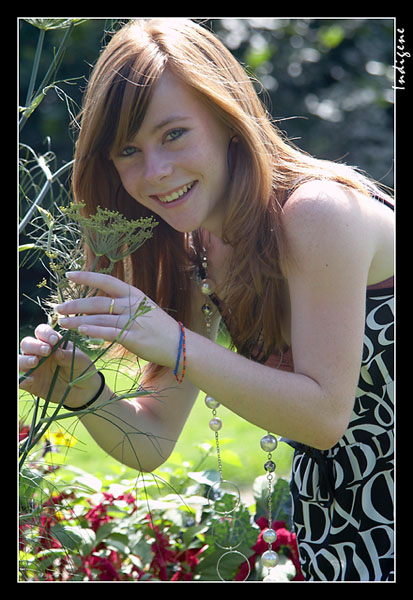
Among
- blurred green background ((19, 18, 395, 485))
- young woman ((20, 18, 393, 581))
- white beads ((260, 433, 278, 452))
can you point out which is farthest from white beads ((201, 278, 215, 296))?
blurred green background ((19, 18, 395, 485))

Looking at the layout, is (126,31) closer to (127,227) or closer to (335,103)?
(127,227)

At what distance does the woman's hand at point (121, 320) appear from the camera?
1.15 meters

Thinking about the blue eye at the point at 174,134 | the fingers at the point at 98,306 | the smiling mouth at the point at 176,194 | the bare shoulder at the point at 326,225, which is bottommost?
the fingers at the point at 98,306

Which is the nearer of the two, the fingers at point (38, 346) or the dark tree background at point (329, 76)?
the fingers at point (38, 346)

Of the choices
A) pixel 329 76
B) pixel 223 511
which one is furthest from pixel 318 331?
pixel 329 76

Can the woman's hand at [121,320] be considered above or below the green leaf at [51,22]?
below

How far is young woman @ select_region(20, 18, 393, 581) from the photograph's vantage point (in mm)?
1343

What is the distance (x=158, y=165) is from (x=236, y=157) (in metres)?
0.23

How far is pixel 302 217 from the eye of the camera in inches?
57.6

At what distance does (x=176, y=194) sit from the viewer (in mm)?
1520

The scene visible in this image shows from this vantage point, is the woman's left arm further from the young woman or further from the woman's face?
the woman's face

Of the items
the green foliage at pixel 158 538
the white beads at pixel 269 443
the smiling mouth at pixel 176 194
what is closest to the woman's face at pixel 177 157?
the smiling mouth at pixel 176 194

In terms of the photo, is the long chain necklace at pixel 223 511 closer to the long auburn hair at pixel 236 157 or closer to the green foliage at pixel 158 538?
the green foliage at pixel 158 538
